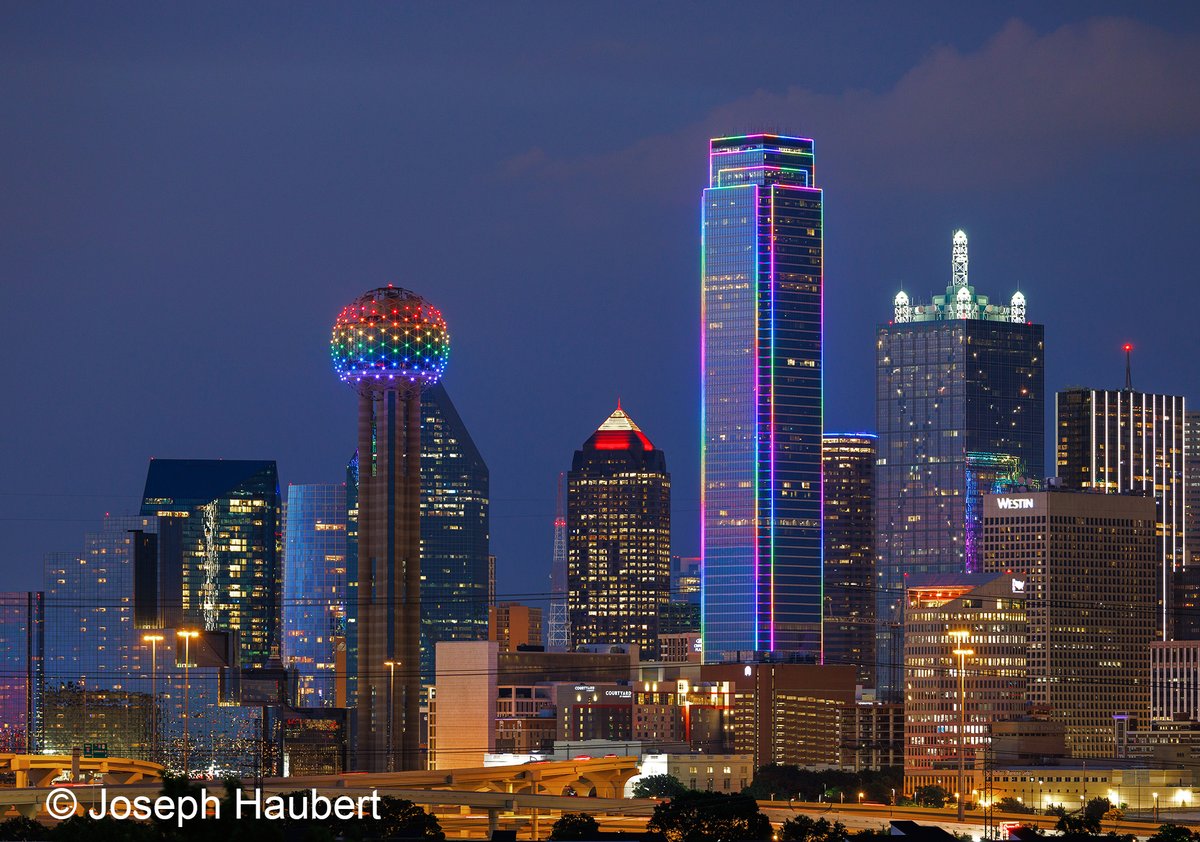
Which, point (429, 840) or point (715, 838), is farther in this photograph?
point (715, 838)

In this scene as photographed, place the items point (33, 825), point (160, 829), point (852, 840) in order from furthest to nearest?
1. point (852, 840)
2. point (33, 825)
3. point (160, 829)

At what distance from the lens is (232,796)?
137 meters

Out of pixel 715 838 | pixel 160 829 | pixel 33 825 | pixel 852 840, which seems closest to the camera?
pixel 160 829

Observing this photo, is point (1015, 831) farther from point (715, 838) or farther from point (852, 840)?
point (715, 838)

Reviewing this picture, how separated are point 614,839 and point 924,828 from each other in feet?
74.3

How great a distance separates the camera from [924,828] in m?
171

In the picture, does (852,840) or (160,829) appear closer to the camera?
(160,829)

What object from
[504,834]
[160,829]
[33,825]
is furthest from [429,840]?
[160,829]

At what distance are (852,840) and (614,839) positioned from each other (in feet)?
92.1

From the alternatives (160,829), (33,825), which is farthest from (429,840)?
(160,829)

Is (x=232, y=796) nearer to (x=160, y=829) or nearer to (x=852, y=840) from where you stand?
(x=160, y=829)

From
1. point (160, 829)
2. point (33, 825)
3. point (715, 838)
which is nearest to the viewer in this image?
point (160, 829)

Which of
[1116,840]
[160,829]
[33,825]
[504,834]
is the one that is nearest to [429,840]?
[504,834]

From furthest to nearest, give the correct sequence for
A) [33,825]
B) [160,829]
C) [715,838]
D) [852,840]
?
[715,838], [852,840], [33,825], [160,829]
